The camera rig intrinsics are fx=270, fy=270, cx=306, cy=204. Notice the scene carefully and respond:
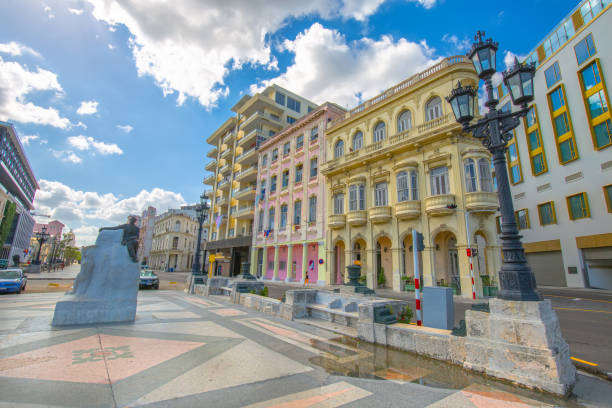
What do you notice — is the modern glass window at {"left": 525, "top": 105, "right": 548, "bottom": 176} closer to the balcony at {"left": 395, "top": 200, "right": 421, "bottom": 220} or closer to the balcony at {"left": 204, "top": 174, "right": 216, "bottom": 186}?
the balcony at {"left": 395, "top": 200, "right": 421, "bottom": 220}

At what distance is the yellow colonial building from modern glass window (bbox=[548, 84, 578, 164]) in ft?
43.6

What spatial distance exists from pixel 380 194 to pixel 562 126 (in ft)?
66.2

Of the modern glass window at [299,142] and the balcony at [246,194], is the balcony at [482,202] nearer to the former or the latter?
the modern glass window at [299,142]

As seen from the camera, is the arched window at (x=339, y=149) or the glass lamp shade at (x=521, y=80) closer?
the glass lamp shade at (x=521, y=80)

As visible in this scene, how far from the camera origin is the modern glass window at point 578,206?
2290 centimetres

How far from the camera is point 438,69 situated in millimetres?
19219

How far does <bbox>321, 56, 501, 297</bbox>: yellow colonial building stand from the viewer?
16672 millimetres

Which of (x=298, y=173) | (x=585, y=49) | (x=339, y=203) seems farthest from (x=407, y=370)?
(x=585, y=49)

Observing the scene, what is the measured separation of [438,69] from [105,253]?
2198 centimetres

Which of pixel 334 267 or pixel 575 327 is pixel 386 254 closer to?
pixel 334 267

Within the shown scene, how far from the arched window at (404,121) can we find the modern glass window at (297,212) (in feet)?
39.3

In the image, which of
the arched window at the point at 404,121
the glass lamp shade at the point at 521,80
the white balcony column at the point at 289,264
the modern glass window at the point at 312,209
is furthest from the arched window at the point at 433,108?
the white balcony column at the point at 289,264

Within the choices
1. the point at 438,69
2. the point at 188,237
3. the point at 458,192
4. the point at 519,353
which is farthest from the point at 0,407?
the point at 188,237

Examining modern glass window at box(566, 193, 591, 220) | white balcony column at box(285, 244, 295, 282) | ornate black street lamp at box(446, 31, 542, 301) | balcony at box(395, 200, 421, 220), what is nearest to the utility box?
ornate black street lamp at box(446, 31, 542, 301)
